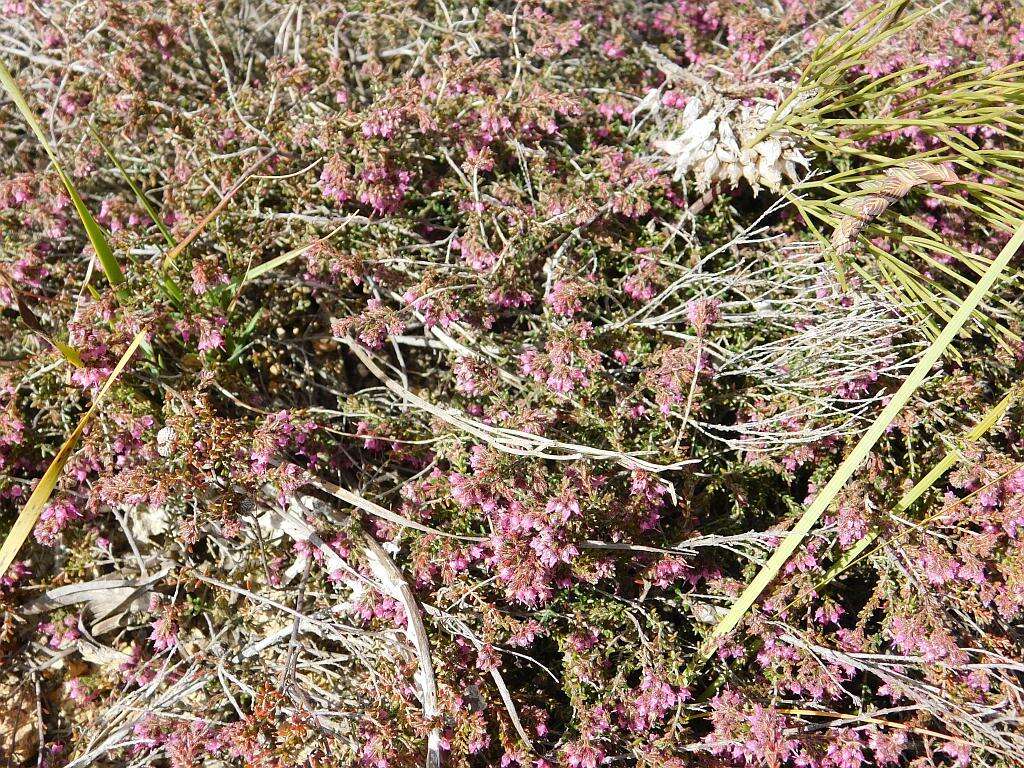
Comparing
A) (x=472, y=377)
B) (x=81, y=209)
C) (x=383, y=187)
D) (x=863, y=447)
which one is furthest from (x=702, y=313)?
(x=81, y=209)

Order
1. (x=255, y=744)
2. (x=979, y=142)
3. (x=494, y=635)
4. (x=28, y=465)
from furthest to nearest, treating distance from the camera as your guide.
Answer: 1. (x=979, y=142)
2. (x=28, y=465)
3. (x=494, y=635)
4. (x=255, y=744)

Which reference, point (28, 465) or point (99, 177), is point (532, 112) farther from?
point (28, 465)

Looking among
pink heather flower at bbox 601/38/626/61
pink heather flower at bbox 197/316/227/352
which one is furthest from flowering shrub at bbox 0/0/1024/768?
pink heather flower at bbox 601/38/626/61

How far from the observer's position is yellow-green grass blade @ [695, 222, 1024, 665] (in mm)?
2436

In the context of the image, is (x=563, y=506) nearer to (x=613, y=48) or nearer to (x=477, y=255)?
(x=477, y=255)

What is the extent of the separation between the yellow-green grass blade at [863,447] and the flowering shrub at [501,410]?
0.36 feet

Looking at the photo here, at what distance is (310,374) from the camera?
3.37 meters

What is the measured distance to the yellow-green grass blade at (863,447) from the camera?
2436 mm

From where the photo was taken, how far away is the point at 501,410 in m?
2.98

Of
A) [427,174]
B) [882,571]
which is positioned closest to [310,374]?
[427,174]

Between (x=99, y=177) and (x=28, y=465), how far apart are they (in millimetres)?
1287

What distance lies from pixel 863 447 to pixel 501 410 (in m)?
1.22

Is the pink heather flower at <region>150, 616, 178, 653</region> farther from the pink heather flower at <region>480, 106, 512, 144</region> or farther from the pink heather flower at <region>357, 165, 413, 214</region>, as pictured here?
the pink heather flower at <region>480, 106, 512, 144</region>

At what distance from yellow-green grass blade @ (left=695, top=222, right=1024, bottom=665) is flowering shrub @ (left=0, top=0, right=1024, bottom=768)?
0.11 meters
